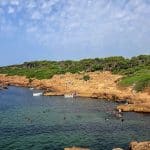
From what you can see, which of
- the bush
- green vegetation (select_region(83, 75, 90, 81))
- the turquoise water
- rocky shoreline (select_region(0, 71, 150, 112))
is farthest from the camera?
green vegetation (select_region(83, 75, 90, 81))

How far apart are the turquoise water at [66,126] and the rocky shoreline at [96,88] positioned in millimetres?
6146

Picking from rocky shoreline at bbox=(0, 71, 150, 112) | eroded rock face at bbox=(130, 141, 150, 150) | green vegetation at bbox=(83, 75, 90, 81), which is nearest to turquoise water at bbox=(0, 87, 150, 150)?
eroded rock face at bbox=(130, 141, 150, 150)

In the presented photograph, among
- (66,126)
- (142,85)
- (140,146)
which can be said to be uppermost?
(142,85)

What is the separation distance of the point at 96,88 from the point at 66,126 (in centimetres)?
5105

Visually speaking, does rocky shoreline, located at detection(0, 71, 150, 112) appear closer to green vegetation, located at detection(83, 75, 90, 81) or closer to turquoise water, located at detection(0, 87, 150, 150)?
green vegetation, located at detection(83, 75, 90, 81)

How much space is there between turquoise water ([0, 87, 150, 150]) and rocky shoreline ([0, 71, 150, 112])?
20.2 ft

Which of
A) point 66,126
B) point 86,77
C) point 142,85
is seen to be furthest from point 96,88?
point 66,126

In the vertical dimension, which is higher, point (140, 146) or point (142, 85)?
point (142, 85)

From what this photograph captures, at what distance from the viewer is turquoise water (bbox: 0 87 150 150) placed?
66562 mm

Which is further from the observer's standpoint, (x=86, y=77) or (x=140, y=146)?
(x=86, y=77)

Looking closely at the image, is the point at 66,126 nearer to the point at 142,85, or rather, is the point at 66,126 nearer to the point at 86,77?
the point at 142,85

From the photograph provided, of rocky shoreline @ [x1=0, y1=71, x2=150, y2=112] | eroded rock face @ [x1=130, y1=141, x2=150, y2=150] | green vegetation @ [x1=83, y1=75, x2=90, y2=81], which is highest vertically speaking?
green vegetation @ [x1=83, y1=75, x2=90, y2=81]

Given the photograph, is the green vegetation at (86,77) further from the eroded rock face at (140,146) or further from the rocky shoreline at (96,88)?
the eroded rock face at (140,146)

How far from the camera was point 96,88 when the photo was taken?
5133 inches
